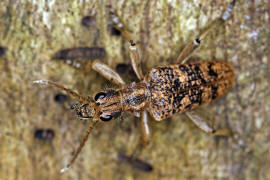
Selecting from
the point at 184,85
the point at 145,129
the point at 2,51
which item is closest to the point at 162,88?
the point at 184,85

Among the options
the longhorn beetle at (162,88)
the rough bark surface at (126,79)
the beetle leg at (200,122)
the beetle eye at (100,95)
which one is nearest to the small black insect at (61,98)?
the rough bark surface at (126,79)

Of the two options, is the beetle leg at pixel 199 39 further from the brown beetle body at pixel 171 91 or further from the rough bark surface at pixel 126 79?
the brown beetle body at pixel 171 91

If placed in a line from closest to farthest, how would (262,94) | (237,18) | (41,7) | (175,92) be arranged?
(41,7), (175,92), (237,18), (262,94)

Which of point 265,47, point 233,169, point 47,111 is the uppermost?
point 265,47

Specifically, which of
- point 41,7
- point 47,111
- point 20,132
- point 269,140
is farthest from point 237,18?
point 20,132

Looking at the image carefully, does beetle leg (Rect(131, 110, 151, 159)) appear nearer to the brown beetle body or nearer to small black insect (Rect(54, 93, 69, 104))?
the brown beetle body

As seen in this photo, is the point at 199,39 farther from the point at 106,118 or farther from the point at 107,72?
the point at 106,118

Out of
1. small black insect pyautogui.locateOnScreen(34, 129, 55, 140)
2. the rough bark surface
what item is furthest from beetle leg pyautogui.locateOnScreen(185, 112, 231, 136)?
small black insect pyautogui.locateOnScreen(34, 129, 55, 140)

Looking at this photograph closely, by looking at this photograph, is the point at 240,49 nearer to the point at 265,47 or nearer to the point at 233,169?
the point at 265,47
